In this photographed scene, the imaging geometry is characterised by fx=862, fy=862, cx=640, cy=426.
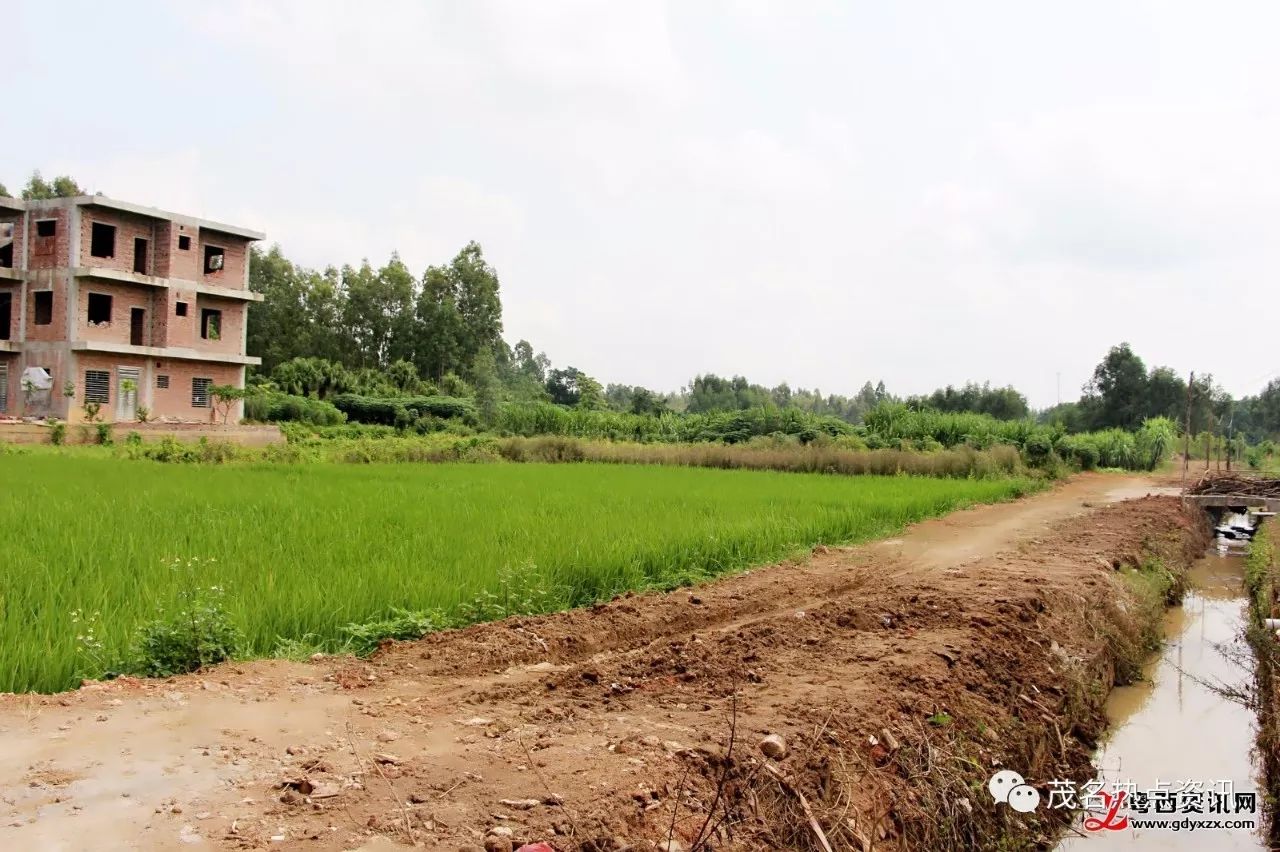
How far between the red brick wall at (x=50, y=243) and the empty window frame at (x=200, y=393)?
6284mm

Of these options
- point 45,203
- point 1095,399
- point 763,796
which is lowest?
point 763,796

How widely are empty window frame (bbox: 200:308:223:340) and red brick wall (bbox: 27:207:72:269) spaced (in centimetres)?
538

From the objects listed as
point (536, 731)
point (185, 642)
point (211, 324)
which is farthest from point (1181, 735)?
point (211, 324)

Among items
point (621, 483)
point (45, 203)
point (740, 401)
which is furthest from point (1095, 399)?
point (45, 203)

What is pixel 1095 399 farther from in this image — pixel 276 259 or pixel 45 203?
pixel 45 203

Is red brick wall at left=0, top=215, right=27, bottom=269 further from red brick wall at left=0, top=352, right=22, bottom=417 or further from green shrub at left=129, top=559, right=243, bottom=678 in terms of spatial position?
green shrub at left=129, top=559, right=243, bottom=678

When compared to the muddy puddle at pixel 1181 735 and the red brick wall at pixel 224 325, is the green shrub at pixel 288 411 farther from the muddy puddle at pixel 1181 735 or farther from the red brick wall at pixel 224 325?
the muddy puddle at pixel 1181 735

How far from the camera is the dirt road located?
122 inches

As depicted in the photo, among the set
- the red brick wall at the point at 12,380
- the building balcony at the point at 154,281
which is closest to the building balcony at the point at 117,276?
the building balcony at the point at 154,281

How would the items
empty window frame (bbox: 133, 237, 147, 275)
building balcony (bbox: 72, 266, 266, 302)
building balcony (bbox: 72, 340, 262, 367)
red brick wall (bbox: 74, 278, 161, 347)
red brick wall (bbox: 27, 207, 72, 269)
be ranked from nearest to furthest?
building balcony (bbox: 72, 266, 266, 302), building balcony (bbox: 72, 340, 262, 367), red brick wall (bbox: 27, 207, 72, 269), red brick wall (bbox: 74, 278, 161, 347), empty window frame (bbox: 133, 237, 147, 275)

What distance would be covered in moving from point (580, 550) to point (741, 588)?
158 centimetres

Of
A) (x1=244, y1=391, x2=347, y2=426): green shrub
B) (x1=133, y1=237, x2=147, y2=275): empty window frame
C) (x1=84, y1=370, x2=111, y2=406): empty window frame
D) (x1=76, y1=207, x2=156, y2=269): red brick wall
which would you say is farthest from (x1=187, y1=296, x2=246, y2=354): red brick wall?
(x1=84, y1=370, x2=111, y2=406): empty window frame

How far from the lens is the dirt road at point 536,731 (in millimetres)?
3111

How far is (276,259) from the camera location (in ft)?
159
